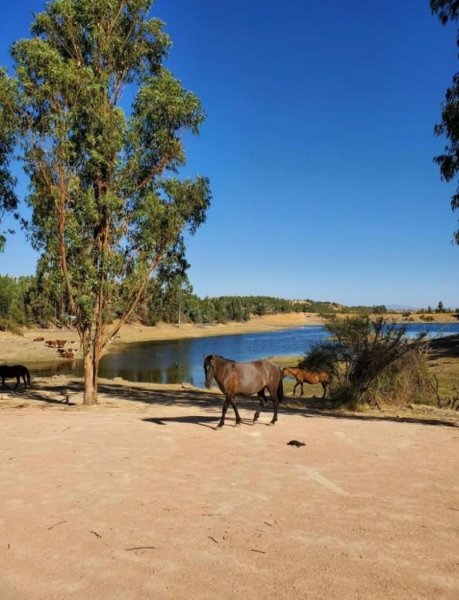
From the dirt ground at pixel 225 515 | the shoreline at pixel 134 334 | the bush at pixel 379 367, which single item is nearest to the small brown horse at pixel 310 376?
the bush at pixel 379 367

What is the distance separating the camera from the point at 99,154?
1630cm

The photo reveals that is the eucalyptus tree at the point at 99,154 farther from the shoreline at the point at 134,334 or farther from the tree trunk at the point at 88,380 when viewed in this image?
the shoreline at the point at 134,334

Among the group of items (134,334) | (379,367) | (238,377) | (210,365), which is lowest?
(379,367)

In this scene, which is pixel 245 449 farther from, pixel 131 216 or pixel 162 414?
pixel 131 216

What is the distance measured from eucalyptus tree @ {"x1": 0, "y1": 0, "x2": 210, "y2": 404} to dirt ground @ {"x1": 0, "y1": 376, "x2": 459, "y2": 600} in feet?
22.8

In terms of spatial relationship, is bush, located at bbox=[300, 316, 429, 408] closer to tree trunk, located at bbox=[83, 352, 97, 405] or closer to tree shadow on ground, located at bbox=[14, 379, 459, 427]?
tree shadow on ground, located at bbox=[14, 379, 459, 427]

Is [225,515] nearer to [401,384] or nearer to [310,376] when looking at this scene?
[401,384]

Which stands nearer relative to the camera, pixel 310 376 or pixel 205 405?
pixel 205 405

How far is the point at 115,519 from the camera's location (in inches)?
234

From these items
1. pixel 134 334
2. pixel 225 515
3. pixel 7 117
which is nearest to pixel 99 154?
pixel 7 117

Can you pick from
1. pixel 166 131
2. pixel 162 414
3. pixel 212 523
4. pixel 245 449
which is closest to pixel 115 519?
pixel 212 523

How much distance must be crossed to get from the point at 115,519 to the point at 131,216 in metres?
12.6

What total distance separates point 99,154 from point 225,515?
1316cm

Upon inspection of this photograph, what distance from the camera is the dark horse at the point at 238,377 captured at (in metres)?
11.3
